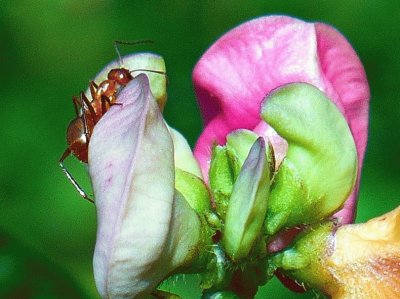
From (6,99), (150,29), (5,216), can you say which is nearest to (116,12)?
(150,29)

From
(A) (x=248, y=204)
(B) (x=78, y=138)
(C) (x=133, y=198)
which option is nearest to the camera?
(C) (x=133, y=198)

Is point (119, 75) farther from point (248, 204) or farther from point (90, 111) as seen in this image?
point (248, 204)

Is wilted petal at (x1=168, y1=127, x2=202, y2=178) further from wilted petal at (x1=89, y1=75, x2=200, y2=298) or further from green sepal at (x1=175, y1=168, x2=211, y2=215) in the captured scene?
wilted petal at (x1=89, y1=75, x2=200, y2=298)

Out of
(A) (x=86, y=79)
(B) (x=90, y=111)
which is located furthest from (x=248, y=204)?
(A) (x=86, y=79)

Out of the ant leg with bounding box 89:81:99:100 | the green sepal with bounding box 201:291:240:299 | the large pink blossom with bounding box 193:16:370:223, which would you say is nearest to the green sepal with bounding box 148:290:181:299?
the green sepal with bounding box 201:291:240:299

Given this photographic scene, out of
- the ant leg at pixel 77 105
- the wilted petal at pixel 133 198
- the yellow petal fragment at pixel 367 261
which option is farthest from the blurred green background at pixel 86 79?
the wilted petal at pixel 133 198

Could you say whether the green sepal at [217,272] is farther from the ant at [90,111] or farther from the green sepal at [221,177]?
the ant at [90,111]
